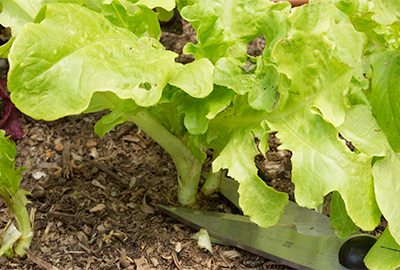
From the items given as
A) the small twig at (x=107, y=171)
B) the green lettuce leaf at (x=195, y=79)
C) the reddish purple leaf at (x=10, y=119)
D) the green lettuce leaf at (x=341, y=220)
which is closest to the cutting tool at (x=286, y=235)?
the green lettuce leaf at (x=341, y=220)

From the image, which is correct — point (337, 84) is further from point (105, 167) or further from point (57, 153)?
point (57, 153)

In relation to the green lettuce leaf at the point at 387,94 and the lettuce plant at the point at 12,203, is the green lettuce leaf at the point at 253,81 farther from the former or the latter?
the lettuce plant at the point at 12,203

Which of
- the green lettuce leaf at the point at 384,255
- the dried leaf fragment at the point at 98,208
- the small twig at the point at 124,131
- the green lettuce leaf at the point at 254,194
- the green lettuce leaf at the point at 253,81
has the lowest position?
the dried leaf fragment at the point at 98,208

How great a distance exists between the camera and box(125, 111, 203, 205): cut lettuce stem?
1252 millimetres

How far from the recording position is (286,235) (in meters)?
1.25

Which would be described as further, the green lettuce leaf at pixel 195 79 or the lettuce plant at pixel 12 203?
the lettuce plant at pixel 12 203

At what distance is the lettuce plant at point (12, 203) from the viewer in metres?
1.14

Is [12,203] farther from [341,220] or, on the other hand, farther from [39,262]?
[341,220]

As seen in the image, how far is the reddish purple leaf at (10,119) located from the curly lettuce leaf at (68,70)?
724 mm

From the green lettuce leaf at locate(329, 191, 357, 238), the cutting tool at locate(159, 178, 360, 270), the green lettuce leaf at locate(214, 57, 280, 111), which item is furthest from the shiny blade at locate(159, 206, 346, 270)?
the green lettuce leaf at locate(214, 57, 280, 111)

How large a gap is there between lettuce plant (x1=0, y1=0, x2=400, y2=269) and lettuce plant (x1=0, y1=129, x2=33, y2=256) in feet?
0.74

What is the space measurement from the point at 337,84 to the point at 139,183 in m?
0.73

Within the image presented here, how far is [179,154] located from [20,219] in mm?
450

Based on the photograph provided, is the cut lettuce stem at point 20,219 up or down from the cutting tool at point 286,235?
up
